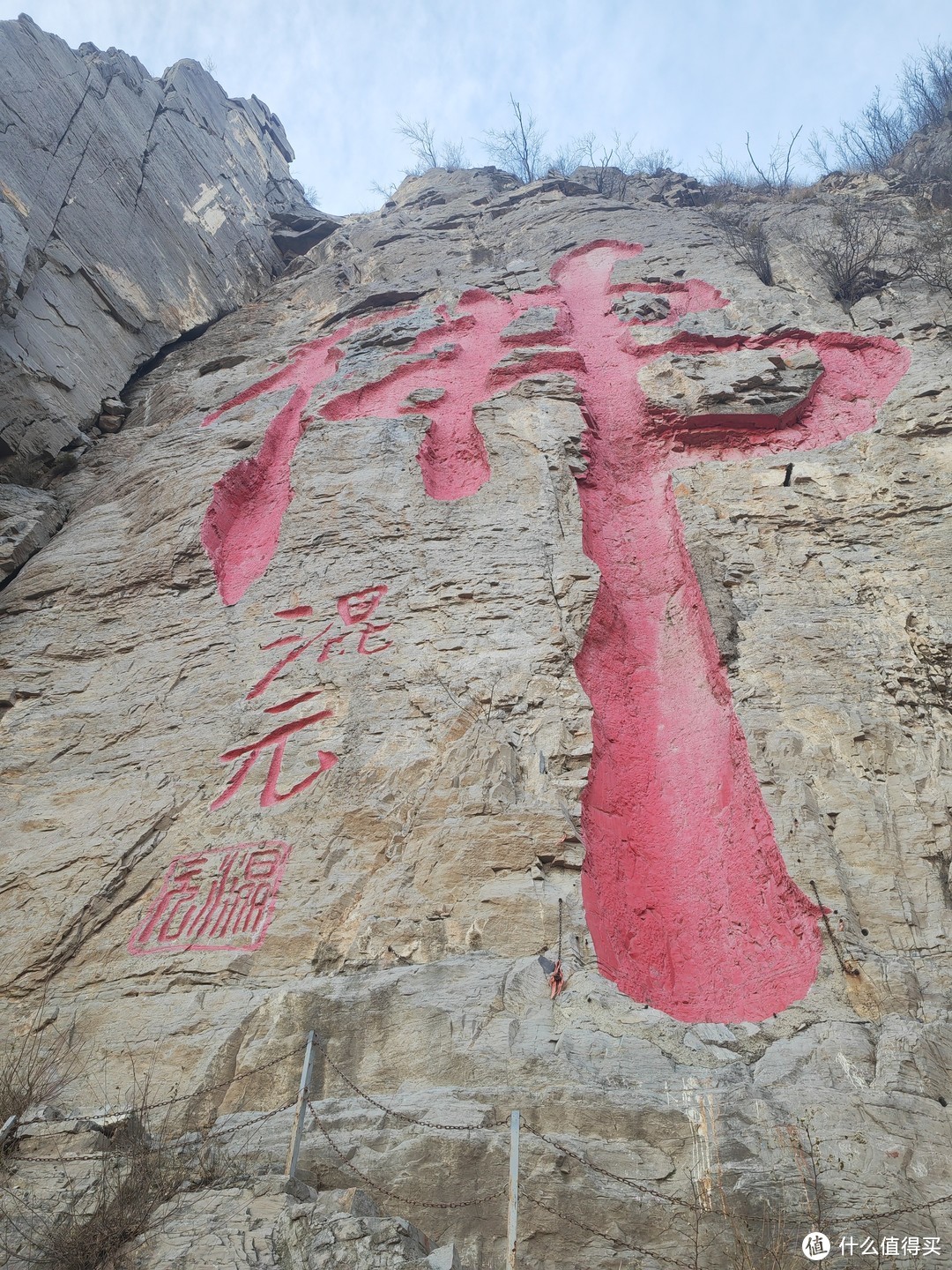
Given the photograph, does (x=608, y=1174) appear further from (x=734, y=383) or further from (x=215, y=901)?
(x=734, y=383)

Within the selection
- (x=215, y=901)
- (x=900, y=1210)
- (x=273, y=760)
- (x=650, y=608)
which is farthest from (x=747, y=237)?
(x=900, y=1210)

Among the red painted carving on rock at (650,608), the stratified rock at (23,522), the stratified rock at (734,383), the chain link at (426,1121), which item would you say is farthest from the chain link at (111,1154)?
the stratified rock at (734,383)

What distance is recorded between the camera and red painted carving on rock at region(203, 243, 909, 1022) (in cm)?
420

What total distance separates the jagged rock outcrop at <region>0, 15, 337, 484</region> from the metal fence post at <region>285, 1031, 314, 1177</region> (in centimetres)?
661

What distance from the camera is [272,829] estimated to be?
4.70 m

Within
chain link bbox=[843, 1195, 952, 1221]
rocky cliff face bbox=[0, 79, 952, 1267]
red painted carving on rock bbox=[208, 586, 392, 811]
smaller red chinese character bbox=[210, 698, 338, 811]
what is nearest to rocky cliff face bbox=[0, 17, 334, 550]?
rocky cliff face bbox=[0, 79, 952, 1267]

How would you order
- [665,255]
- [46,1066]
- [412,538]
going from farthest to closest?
1. [665,255]
2. [412,538]
3. [46,1066]

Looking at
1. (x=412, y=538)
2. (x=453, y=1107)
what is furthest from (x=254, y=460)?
(x=453, y=1107)

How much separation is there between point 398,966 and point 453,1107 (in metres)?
0.74

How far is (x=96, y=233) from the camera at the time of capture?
404 inches

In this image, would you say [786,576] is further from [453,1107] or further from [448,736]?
[453,1107]

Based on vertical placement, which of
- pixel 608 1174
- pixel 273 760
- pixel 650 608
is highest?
pixel 650 608

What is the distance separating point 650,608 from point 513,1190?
395 centimetres

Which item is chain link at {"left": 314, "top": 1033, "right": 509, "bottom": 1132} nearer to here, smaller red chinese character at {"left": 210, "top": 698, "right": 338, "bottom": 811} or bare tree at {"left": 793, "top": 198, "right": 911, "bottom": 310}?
smaller red chinese character at {"left": 210, "top": 698, "right": 338, "bottom": 811}
